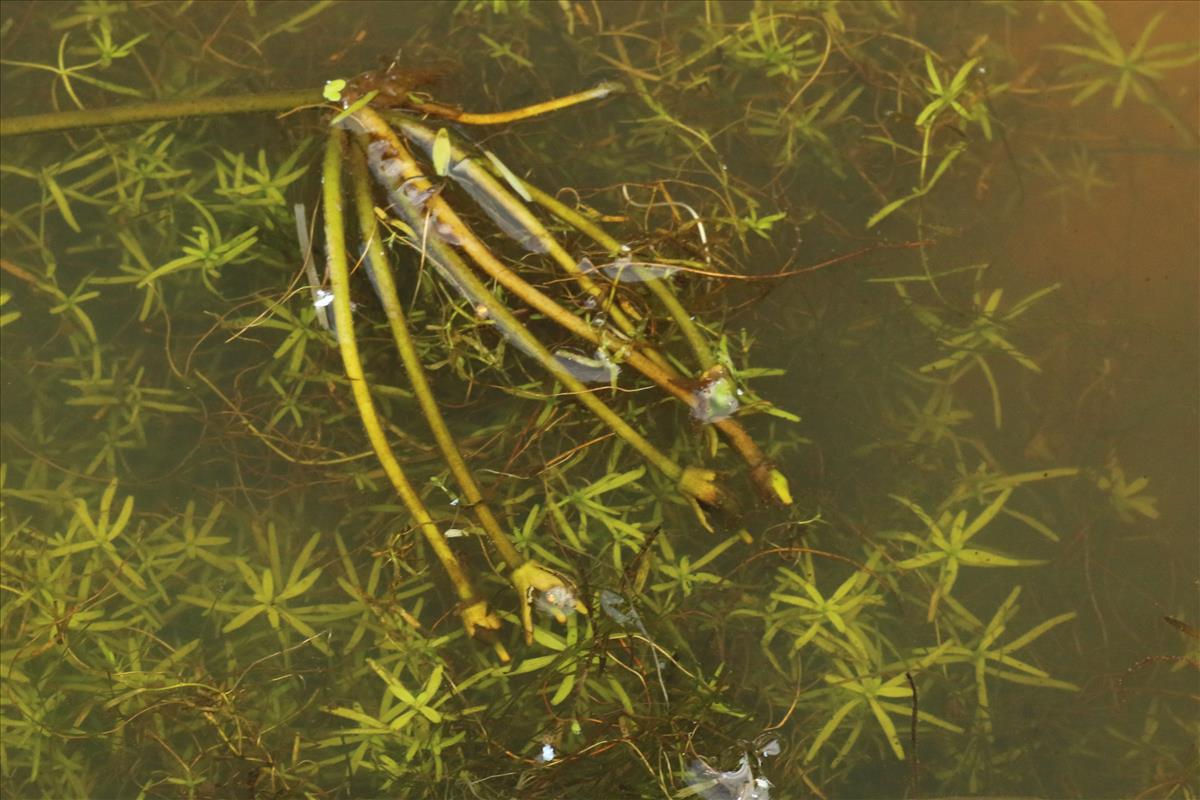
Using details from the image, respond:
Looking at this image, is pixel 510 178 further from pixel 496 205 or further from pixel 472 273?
pixel 472 273

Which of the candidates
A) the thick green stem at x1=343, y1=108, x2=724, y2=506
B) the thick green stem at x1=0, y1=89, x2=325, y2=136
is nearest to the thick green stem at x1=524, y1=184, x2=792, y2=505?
the thick green stem at x1=343, y1=108, x2=724, y2=506

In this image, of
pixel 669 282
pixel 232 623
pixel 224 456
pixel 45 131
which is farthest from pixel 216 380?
pixel 669 282

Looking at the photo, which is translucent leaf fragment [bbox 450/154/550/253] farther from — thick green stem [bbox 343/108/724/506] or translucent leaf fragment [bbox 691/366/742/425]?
translucent leaf fragment [bbox 691/366/742/425]

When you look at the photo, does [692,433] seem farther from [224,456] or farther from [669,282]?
[224,456]

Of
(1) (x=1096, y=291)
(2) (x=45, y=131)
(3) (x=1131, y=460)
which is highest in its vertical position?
(2) (x=45, y=131)

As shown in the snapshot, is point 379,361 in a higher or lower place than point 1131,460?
higher

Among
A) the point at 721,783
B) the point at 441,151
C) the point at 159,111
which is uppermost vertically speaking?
the point at 159,111

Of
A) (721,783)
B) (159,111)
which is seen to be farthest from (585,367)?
(159,111)

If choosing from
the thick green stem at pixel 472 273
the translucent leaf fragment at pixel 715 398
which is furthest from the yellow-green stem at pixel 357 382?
the translucent leaf fragment at pixel 715 398
